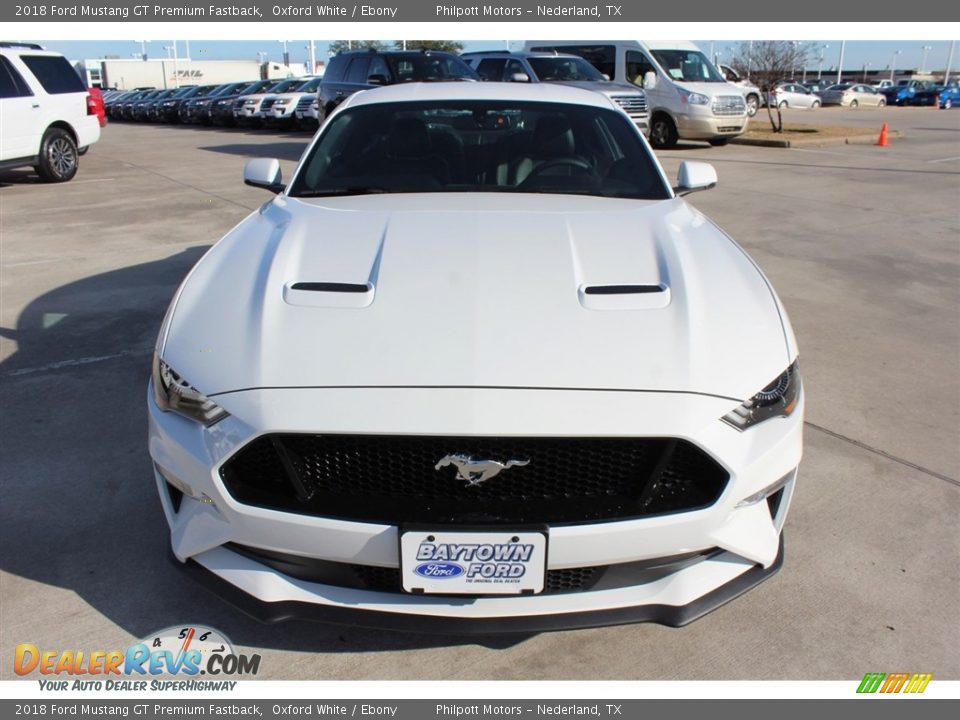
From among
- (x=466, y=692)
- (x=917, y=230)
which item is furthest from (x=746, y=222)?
(x=466, y=692)

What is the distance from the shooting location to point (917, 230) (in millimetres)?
8523

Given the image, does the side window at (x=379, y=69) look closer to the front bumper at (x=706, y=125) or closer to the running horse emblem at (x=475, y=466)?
the front bumper at (x=706, y=125)

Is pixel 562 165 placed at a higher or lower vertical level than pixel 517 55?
lower

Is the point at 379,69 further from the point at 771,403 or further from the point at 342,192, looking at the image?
the point at 771,403

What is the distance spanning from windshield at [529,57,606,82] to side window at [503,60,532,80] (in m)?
0.22

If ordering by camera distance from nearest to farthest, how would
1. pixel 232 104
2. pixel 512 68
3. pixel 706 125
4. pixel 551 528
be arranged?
pixel 551 528 → pixel 512 68 → pixel 706 125 → pixel 232 104

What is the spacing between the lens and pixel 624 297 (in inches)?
95.3

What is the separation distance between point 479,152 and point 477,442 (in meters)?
2.03

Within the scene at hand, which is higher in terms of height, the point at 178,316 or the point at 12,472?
the point at 178,316

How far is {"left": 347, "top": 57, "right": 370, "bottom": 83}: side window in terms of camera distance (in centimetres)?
1405

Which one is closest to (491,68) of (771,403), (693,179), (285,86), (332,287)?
(285,86)

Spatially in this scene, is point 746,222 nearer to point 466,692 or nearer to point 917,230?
point 917,230

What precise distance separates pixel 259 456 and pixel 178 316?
0.64 metres

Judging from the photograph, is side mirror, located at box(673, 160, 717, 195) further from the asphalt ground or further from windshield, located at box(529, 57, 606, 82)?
windshield, located at box(529, 57, 606, 82)
